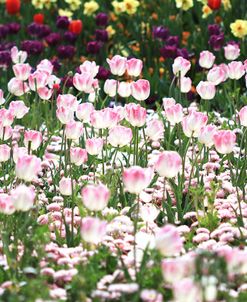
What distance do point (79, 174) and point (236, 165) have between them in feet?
2.35

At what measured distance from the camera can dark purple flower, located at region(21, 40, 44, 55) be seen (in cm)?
657

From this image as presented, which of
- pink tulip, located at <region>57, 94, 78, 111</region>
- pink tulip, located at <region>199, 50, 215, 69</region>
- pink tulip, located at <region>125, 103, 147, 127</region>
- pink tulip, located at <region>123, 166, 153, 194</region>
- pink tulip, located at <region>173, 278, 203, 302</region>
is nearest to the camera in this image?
pink tulip, located at <region>173, 278, 203, 302</region>

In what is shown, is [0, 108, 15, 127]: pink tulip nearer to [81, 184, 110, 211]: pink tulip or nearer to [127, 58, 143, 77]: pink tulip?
[127, 58, 143, 77]: pink tulip

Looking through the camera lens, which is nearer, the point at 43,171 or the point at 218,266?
the point at 218,266

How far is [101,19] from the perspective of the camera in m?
7.29

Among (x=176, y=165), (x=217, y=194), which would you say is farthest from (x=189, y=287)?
(x=217, y=194)

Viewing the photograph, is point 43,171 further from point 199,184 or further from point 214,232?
point 214,232

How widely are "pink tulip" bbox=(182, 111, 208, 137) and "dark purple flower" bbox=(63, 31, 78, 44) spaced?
330cm

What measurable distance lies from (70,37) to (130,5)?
58 centimetres

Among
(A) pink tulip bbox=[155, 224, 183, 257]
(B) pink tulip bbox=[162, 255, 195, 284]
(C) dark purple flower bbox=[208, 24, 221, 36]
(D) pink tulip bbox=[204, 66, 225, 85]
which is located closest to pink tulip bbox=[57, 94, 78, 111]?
(D) pink tulip bbox=[204, 66, 225, 85]

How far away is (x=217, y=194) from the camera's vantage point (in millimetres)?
4035

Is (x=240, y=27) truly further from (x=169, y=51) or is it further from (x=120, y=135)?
(x=120, y=135)

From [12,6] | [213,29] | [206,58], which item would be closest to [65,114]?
[206,58]

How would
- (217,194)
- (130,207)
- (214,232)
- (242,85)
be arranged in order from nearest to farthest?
(214,232) → (130,207) → (217,194) → (242,85)
